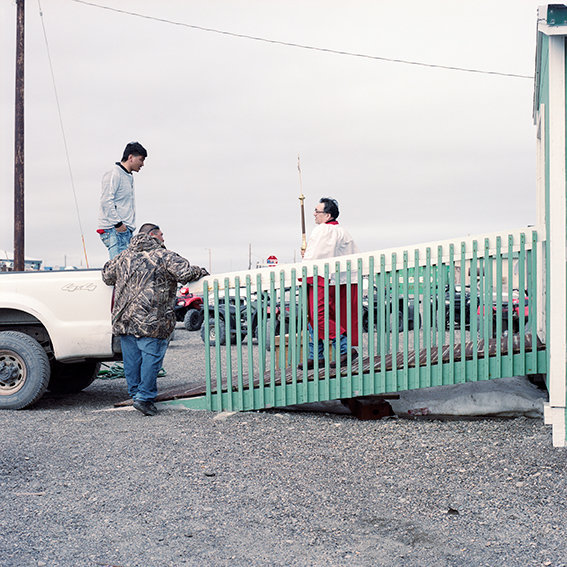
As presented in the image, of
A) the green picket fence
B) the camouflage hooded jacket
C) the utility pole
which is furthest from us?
the utility pole

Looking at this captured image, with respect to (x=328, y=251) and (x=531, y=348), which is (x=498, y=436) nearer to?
(x=531, y=348)

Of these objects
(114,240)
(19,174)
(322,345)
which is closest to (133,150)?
(114,240)

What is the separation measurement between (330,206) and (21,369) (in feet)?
11.3

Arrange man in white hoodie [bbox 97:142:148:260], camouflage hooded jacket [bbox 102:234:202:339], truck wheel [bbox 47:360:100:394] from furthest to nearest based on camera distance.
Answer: truck wheel [bbox 47:360:100:394] < man in white hoodie [bbox 97:142:148:260] < camouflage hooded jacket [bbox 102:234:202:339]

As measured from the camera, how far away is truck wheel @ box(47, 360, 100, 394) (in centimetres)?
938

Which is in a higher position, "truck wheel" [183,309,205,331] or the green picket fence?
the green picket fence

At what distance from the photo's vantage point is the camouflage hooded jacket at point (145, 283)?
23.7 feet

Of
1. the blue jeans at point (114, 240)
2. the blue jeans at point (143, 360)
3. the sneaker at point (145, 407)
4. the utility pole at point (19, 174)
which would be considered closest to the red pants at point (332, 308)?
the blue jeans at point (143, 360)

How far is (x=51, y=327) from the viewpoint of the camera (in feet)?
25.3

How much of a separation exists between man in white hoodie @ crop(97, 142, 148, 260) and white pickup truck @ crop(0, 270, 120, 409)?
0.68 m

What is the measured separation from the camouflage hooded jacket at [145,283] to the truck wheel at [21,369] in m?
0.97

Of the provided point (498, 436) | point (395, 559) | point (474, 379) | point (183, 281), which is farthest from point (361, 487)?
point (183, 281)

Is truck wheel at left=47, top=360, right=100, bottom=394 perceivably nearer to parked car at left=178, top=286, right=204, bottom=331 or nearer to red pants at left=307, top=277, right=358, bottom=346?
red pants at left=307, top=277, right=358, bottom=346

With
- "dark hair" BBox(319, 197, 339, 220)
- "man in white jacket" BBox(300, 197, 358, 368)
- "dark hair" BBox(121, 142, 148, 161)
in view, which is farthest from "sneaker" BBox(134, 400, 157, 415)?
"dark hair" BBox(121, 142, 148, 161)
